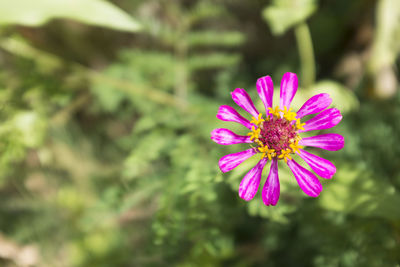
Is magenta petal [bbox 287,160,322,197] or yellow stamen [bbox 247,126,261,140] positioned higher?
yellow stamen [bbox 247,126,261,140]

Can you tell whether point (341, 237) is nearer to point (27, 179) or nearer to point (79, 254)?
point (79, 254)

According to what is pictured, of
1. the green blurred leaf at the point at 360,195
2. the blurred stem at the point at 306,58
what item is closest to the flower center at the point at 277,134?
the green blurred leaf at the point at 360,195

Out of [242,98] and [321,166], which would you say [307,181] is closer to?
[321,166]

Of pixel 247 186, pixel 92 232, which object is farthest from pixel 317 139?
pixel 92 232

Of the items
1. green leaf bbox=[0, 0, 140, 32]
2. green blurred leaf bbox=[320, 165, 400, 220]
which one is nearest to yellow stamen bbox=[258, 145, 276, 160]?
green blurred leaf bbox=[320, 165, 400, 220]

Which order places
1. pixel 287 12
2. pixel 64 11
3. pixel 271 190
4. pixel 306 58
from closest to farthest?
1. pixel 271 190
2. pixel 64 11
3. pixel 287 12
4. pixel 306 58

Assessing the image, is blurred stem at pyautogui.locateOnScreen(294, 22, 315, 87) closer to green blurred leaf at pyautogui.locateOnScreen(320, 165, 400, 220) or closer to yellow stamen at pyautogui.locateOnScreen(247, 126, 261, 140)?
green blurred leaf at pyautogui.locateOnScreen(320, 165, 400, 220)

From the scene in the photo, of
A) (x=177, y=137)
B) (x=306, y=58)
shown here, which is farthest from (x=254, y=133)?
(x=306, y=58)
